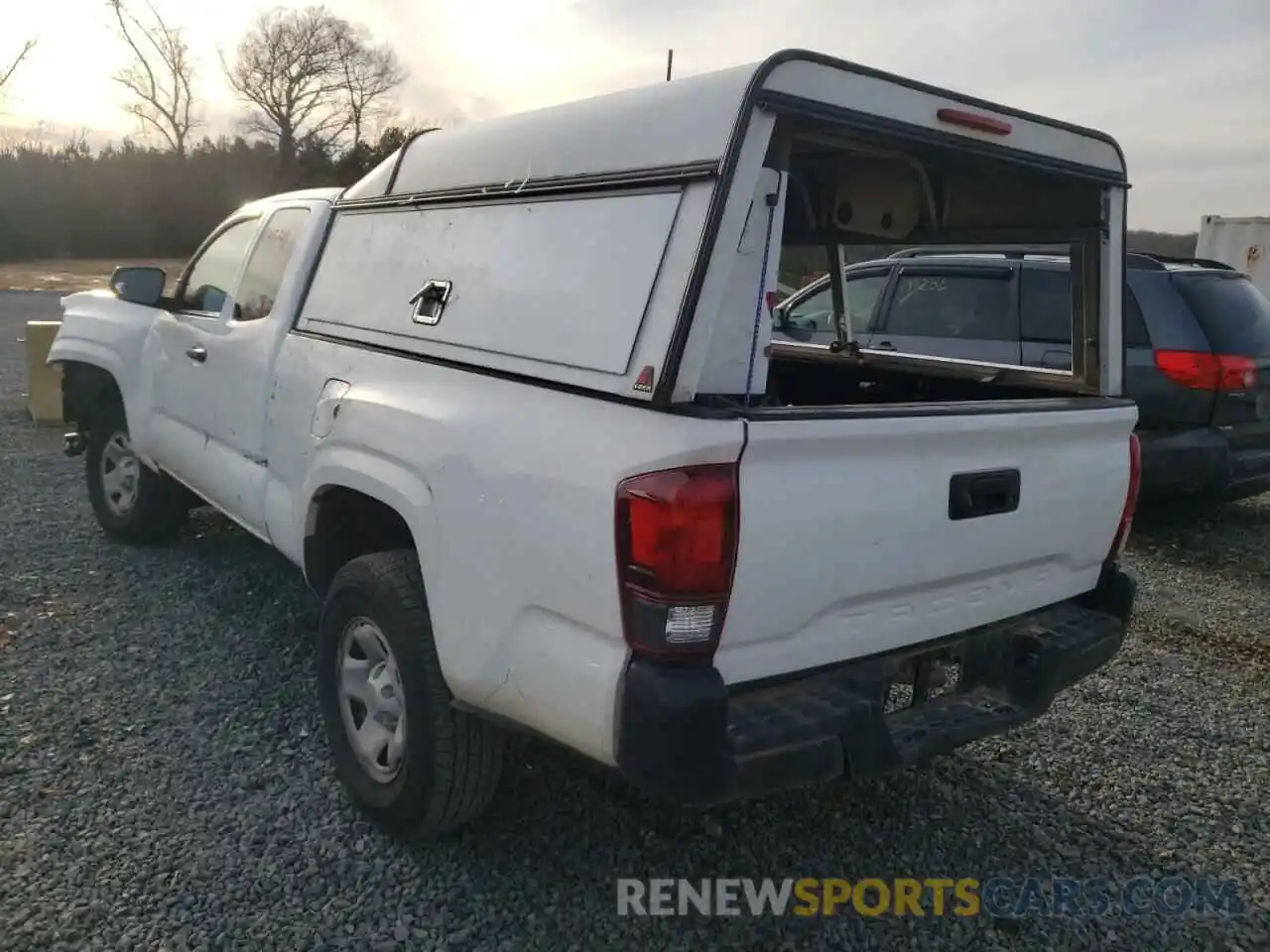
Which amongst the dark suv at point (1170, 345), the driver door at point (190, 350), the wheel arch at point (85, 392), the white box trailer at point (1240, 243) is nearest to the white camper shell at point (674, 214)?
the driver door at point (190, 350)

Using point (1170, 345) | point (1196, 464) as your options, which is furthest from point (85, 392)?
point (1196, 464)

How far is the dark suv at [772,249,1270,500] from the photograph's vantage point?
241 inches

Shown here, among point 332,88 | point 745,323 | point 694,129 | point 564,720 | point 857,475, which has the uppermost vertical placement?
point 332,88

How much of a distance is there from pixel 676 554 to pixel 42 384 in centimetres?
853

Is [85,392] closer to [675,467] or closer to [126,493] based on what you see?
[126,493]

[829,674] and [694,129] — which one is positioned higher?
[694,129]

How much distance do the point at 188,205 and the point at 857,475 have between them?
42063 mm

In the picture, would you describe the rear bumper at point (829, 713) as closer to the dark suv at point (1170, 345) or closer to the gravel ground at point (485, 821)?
the gravel ground at point (485, 821)

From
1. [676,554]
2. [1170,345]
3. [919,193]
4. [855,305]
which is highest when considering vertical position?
[919,193]

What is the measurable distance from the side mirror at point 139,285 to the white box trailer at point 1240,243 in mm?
16161

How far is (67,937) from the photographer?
8.17 ft

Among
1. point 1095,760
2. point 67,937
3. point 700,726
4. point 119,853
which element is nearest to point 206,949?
point 67,937

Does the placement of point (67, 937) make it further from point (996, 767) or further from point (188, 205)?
point (188, 205)

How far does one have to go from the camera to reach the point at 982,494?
2.62 m
